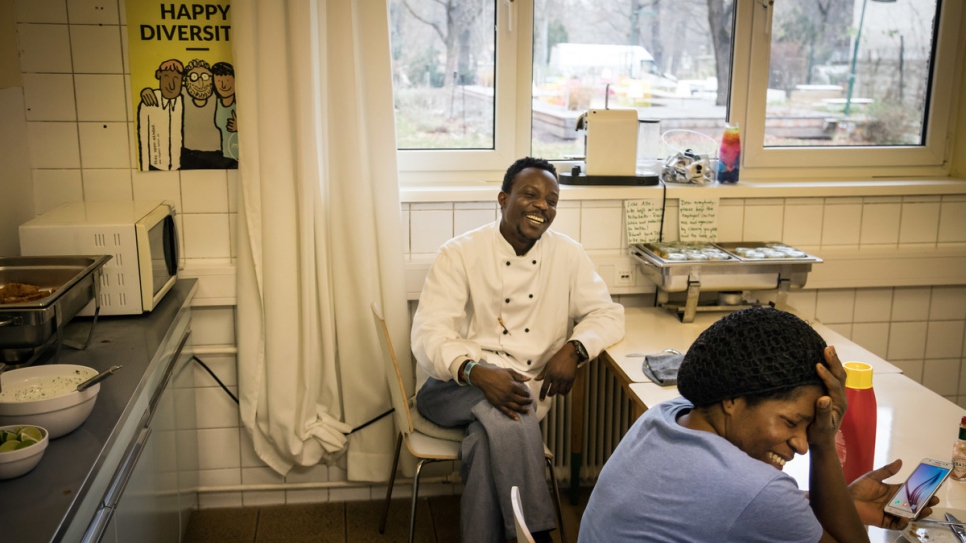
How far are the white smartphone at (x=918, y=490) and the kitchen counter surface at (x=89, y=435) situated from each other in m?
1.36

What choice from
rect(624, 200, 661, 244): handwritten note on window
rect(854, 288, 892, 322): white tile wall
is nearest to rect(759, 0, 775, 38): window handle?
rect(624, 200, 661, 244): handwritten note on window

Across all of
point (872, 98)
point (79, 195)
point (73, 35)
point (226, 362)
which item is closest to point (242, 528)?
point (226, 362)

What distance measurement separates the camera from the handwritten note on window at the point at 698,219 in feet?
9.77

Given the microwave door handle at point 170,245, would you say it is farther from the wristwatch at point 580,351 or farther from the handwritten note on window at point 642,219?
the handwritten note on window at point 642,219

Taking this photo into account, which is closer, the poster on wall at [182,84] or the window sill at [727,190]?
the poster on wall at [182,84]

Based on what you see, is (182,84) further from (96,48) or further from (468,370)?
(468,370)

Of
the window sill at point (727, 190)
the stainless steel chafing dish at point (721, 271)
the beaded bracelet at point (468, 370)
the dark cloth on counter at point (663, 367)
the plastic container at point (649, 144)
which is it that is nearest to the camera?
the dark cloth on counter at point (663, 367)

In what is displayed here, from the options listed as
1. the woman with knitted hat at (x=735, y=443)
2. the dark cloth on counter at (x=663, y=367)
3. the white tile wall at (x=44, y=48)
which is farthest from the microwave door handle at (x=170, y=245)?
the woman with knitted hat at (x=735, y=443)

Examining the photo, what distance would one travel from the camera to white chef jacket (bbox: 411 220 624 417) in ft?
8.44

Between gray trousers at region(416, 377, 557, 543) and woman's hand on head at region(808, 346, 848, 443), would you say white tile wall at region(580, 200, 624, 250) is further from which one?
woman's hand on head at region(808, 346, 848, 443)

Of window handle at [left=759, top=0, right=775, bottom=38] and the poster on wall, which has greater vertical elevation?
window handle at [left=759, top=0, right=775, bottom=38]

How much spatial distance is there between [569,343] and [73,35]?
1.78 m

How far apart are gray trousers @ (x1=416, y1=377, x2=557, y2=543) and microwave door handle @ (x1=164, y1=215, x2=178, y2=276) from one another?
1042mm

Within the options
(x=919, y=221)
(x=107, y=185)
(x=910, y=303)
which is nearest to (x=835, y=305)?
(x=910, y=303)
